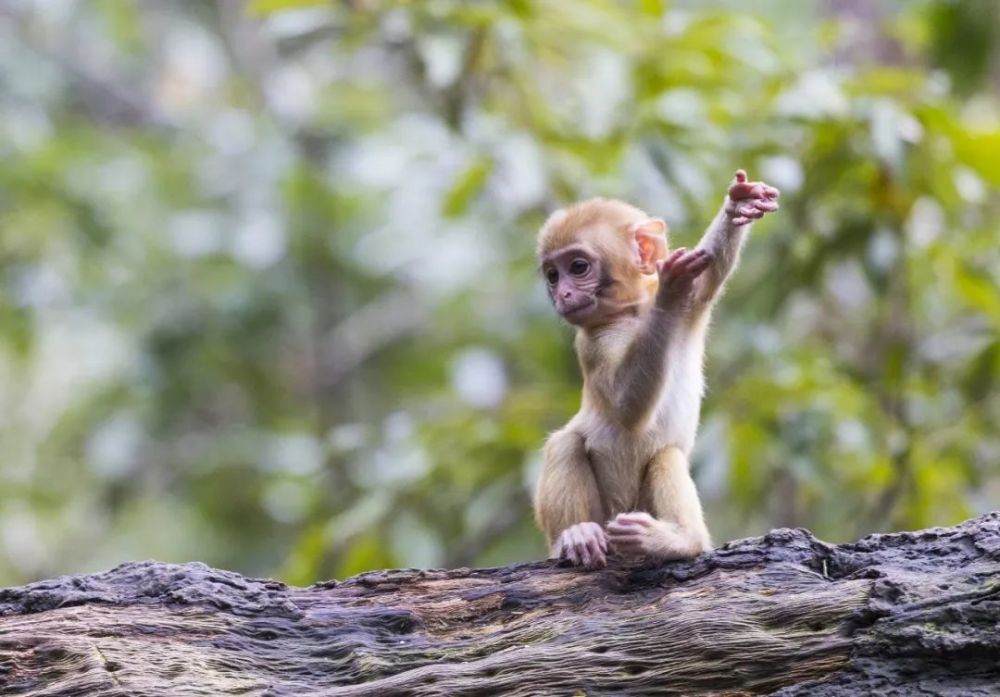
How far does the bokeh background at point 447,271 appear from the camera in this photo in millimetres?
7652

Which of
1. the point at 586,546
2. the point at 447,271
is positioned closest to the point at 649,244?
the point at 586,546

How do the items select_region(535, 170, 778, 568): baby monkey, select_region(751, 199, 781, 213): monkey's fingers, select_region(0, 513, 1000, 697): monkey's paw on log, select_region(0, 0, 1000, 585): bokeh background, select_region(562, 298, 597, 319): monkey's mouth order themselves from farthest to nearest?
select_region(0, 0, 1000, 585): bokeh background < select_region(562, 298, 597, 319): monkey's mouth < select_region(535, 170, 778, 568): baby monkey < select_region(751, 199, 781, 213): monkey's fingers < select_region(0, 513, 1000, 697): monkey's paw on log

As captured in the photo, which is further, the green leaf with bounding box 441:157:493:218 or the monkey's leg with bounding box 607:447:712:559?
the green leaf with bounding box 441:157:493:218

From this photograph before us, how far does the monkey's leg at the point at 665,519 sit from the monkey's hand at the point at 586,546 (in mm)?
79

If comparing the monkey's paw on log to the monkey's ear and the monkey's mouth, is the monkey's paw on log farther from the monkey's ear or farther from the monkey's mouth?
the monkey's ear

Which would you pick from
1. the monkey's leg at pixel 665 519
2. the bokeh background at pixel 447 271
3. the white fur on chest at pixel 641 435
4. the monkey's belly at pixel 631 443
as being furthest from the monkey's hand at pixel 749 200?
the bokeh background at pixel 447 271

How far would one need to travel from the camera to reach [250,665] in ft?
15.6

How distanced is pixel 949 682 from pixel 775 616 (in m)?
0.62

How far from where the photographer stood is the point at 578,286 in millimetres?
6078

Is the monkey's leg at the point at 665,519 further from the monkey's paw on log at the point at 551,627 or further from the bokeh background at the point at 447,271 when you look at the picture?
the bokeh background at the point at 447,271

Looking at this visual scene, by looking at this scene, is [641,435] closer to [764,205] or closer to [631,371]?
[631,371]

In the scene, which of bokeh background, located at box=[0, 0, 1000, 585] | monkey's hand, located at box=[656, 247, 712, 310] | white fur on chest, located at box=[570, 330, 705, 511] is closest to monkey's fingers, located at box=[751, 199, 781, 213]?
monkey's hand, located at box=[656, 247, 712, 310]

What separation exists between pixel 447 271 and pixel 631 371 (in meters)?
6.68

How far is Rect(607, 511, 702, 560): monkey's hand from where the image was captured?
509cm
